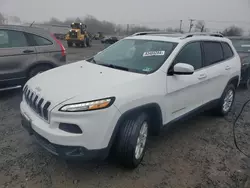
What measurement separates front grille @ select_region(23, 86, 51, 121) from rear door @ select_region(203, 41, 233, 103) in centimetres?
260

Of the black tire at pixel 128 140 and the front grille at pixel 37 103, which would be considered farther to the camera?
the black tire at pixel 128 140

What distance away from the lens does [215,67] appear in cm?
413

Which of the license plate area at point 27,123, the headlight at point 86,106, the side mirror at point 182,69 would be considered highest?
the side mirror at point 182,69

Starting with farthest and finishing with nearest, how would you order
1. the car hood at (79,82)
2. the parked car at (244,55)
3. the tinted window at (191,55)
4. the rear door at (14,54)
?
the parked car at (244,55)
the rear door at (14,54)
the tinted window at (191,55)
the car hood at (79,82)

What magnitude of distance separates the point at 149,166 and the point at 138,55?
1591mm

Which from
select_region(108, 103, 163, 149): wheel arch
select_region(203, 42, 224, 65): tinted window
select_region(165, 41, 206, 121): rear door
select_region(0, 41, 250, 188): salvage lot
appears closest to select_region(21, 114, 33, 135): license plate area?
select_region(0, 41, 250, 188): salvage lot

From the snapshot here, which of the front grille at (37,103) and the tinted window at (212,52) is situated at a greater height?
the tinted window at (212,52)

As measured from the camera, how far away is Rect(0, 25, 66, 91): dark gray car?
5.01 metres

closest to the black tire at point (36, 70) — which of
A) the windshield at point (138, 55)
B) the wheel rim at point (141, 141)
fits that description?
the windshield at point (138, 55)

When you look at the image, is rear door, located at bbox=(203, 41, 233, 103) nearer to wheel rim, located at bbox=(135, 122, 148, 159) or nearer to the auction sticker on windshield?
the auction sticker on windshield

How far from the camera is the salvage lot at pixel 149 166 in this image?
2645mm

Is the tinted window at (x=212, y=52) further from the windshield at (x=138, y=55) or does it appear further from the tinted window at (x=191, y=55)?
the windshield at (x=138, y=55)

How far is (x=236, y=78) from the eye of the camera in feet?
16.1

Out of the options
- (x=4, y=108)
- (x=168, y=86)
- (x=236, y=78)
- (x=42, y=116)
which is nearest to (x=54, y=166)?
(x=42, y=116)
